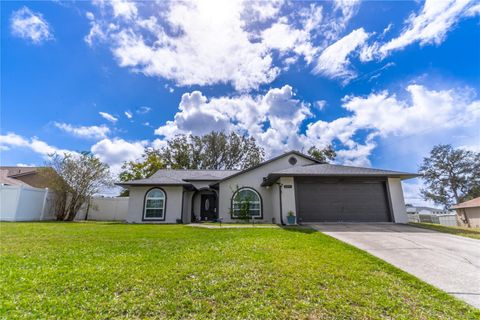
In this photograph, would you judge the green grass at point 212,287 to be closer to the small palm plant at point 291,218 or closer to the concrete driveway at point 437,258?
the concrete driveway at point 437,258

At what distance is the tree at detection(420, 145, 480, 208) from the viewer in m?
25.9

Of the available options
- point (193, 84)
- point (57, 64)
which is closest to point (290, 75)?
point (193, 84)

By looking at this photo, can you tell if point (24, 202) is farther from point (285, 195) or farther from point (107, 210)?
point (285, 195)

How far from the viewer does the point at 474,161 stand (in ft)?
84.7

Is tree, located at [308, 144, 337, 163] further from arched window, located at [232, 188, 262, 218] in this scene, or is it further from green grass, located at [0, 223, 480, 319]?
green grass, located at [0, 223, 480, 319]

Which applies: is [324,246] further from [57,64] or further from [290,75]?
[57,64]

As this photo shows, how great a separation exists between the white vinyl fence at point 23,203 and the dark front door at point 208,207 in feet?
36.5

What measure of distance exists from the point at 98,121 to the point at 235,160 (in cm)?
1943

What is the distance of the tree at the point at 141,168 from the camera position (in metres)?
26.3

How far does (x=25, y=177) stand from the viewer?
18094 mm

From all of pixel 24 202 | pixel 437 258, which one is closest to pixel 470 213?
pixel 437 258

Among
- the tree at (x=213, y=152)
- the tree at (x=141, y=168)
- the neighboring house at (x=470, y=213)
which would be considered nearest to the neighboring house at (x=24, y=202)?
the tree at (x=141, y=168)

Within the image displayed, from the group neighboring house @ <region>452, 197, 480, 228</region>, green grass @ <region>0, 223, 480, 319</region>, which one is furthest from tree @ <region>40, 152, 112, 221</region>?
neighboring house @ <region>452, 197, 480, 228</region>

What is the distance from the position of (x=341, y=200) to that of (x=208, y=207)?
1023cm
